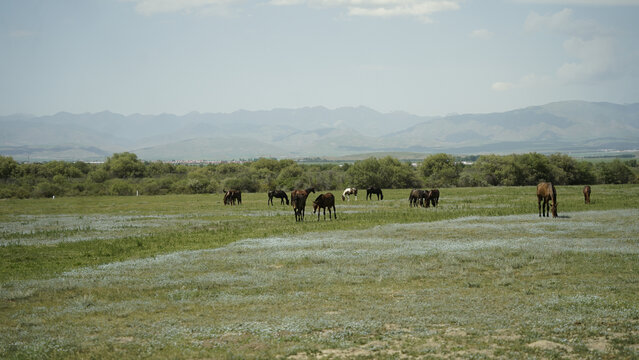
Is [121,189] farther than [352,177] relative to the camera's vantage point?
No

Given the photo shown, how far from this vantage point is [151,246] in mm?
25000

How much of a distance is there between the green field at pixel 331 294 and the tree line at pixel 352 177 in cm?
6523

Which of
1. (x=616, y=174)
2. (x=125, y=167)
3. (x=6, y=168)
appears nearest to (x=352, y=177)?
(x=616, y=174)

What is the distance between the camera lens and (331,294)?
14.1m

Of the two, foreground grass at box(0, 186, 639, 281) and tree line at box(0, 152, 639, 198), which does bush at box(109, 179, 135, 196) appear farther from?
foreground grass at box(0, 186, 639, 281)

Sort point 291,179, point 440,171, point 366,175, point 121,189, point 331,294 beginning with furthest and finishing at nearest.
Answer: point 440,171 < point 291,179 < point 366,175 < point 121,189 < point 331,294

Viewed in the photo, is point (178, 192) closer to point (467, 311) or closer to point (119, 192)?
point (119, 192)

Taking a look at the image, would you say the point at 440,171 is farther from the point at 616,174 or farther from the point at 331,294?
the point at 331,294

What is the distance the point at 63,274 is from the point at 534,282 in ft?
51.4

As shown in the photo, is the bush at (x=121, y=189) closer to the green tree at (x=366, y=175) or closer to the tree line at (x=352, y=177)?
the tree line at (x=352, y=177)

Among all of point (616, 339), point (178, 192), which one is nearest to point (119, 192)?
point (178, 192)

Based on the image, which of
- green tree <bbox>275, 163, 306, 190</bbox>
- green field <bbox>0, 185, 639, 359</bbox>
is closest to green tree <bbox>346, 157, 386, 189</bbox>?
green tree <bbox>275, 163, 306, 190</bbox>

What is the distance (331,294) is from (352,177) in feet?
281

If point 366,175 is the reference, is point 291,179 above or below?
below
